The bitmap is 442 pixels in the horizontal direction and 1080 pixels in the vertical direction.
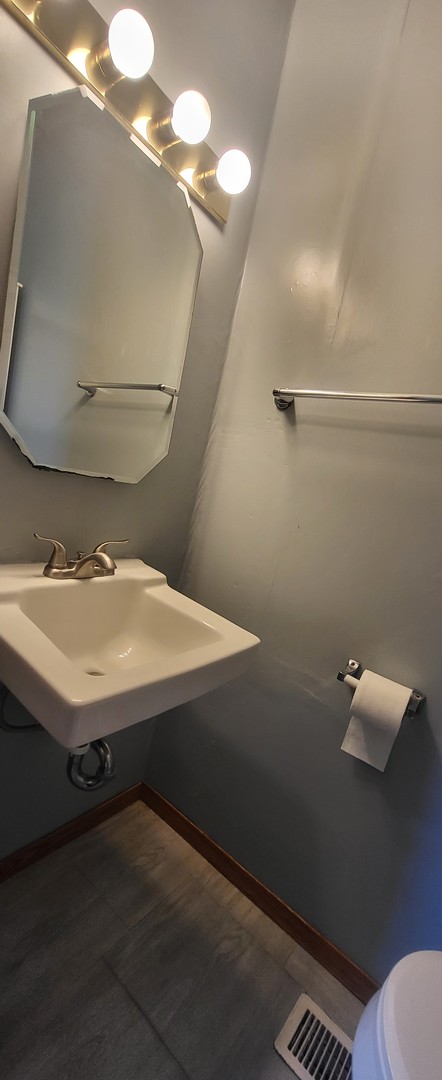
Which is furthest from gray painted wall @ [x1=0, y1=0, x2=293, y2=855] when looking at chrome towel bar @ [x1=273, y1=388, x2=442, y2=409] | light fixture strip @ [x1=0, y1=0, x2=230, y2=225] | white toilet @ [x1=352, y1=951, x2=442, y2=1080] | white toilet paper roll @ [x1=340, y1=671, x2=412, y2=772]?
white toilet @ [x1=352, y1=951, x2=442, y2=1080]

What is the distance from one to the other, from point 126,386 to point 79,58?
0.58 metres

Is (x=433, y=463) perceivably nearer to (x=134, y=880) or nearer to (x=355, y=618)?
(x=355, y=618)

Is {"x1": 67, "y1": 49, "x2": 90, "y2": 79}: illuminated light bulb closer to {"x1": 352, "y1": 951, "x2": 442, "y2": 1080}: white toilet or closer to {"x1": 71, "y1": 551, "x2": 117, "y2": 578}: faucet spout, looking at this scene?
{"x1": 71, "y1": 551, "x2": 117, "y2": 578}: faucet spout

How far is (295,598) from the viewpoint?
3.84 feet

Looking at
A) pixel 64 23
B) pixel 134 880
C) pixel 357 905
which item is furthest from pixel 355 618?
pixel 64 23

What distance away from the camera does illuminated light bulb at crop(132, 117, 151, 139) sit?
931 mm

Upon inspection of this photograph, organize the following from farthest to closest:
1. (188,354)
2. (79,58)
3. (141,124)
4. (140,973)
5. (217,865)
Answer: (217,865), (188,354), (140,973), (141,124), (79,58)

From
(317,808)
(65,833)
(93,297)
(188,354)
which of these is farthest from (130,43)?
(65,833)

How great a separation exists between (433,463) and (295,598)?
0.47 m

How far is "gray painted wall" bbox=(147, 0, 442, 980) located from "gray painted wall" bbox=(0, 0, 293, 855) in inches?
2.5

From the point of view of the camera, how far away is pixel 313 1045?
3.25 feet

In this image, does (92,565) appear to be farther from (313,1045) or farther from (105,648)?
(313,1045)

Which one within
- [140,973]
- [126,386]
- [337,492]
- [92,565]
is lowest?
[140,973]

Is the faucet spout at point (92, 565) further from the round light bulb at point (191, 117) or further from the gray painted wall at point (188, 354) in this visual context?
the round light bulb at point (191, 117)
